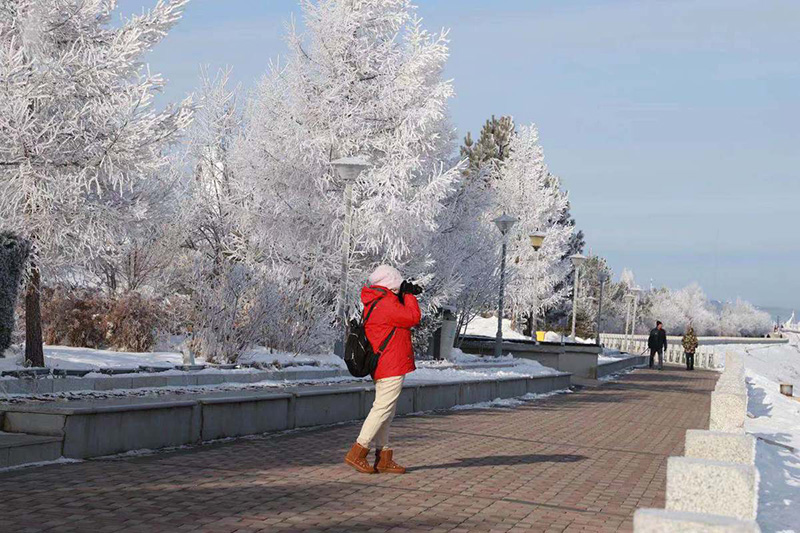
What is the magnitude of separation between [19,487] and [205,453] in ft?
8.56

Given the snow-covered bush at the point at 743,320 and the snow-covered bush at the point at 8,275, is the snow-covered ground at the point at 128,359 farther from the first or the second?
the snow-covered bush at the point at 743,320

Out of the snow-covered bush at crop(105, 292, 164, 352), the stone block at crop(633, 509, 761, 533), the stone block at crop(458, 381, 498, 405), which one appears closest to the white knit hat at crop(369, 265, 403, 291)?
the stone block at crop(633, 509, 761, 533)

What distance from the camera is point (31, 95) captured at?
47.4ft

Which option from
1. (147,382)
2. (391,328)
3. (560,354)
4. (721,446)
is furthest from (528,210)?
(721,446)

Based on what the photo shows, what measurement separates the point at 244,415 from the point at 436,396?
214 inches

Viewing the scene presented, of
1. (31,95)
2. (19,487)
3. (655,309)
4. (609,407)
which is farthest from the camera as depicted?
(655,309)

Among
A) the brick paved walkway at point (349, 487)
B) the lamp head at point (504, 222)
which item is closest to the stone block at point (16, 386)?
the brick paved walkway at point (349, 487)

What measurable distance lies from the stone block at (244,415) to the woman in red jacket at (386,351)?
2.28 metres

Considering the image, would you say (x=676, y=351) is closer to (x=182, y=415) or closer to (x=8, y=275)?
(x=8, y=275)

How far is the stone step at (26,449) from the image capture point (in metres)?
8.24

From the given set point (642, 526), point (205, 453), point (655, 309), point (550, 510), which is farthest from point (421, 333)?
point (655, 309)

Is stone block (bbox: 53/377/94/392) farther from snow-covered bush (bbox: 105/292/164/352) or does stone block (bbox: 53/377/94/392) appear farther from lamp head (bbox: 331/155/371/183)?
lamp head (bbox: 331/155/371/183)

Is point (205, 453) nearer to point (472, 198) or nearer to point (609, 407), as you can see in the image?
point (609, 407)

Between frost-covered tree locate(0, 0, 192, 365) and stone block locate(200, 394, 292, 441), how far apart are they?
3840 millimetres
